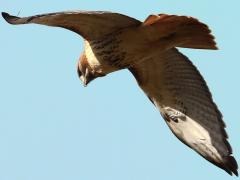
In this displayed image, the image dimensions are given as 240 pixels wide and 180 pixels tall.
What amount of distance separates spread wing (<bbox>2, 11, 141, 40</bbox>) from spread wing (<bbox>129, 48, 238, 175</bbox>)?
1.37 m

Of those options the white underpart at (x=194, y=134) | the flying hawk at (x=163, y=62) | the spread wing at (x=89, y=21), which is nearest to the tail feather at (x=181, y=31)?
the flying hawk at (x=163, y=62)

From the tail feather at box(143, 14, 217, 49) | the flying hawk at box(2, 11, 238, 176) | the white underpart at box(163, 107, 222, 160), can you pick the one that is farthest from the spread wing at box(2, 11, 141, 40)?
the white underpart at box(163, 107, 222, 160)

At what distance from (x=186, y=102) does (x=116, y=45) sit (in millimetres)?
1960

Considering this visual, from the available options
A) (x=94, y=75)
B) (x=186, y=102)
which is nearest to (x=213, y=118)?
(x=186, y=102)

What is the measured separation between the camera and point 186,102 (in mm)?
11633

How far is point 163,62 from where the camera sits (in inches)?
452

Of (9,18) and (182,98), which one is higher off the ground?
(9,18)

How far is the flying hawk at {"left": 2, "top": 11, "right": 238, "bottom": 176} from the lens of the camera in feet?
31.4

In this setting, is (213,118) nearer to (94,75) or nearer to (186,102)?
(186,102)

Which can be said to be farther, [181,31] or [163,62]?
[163,62]

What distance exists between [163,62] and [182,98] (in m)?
0.61

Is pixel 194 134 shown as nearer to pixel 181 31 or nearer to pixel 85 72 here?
pixel 85 72

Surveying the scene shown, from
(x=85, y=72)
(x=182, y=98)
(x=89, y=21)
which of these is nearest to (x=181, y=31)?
(x=89, y=21)

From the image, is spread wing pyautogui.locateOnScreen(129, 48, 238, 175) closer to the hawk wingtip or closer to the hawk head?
the hawk head
